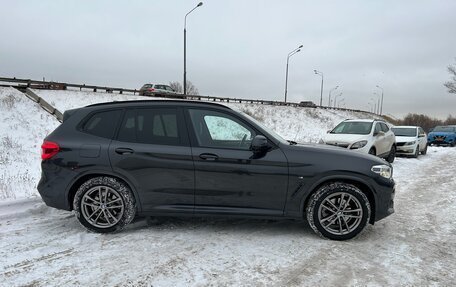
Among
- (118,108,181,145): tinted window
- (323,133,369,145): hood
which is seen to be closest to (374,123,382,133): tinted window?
(323,133,369,145): hood

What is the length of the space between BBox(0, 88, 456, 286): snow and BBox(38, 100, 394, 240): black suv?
0.30 metres

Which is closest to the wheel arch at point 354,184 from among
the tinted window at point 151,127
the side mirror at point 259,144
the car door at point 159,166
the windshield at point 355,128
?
the side mirror at point 259,144

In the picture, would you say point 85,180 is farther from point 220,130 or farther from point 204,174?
point 220,130

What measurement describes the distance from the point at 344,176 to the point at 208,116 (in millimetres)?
1857

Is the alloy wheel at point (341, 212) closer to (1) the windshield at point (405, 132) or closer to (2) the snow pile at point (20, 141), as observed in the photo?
(2) the snow pile at point (20, 141)

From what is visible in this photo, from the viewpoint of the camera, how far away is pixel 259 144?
4.25 metres

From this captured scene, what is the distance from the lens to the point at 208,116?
15.0 ft

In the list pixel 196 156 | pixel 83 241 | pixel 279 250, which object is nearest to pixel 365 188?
pixel 279 250

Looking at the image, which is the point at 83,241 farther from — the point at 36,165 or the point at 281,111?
the point at 281,111

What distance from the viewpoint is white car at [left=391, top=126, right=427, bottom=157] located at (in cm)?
1445

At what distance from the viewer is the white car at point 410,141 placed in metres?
14.4

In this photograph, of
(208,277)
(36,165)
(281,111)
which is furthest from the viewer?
(281,111)

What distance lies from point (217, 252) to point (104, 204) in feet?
5.30

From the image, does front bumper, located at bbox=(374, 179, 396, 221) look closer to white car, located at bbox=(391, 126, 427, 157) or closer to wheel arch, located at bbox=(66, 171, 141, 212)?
wheel arch, located at bbox=(66, 171, 141, 212)
